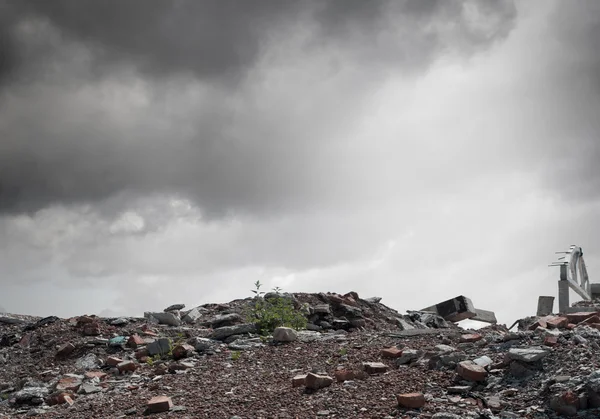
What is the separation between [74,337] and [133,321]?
130 cm

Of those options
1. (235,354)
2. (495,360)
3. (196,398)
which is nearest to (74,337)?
(235,354)

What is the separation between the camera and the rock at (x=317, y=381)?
5.95 m

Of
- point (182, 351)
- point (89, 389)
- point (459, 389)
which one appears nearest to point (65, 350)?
point (89, 389)

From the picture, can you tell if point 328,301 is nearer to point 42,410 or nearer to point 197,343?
point 197,343

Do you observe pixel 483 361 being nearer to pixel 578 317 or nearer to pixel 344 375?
pixel 344 375

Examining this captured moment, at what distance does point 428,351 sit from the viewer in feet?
22.0

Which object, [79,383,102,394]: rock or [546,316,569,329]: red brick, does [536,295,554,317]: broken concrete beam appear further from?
[79,383,102,394]: rock

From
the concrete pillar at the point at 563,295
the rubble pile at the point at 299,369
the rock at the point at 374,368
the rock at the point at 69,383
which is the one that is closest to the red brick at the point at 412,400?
the rubble pile at the point at 299,369

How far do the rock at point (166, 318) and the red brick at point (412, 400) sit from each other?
6664 mm

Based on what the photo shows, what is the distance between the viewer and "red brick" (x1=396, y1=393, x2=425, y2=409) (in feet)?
16.9

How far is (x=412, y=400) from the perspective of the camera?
5.15 metres

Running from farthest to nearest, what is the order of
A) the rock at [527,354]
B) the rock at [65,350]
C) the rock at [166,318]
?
1. the rock at [166,318]
2. the rock at [65,350]
3. the rock at [527,354]

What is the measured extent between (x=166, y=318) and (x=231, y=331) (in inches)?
96.5

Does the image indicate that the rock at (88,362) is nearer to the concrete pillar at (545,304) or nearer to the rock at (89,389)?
the rock at (89,389)
